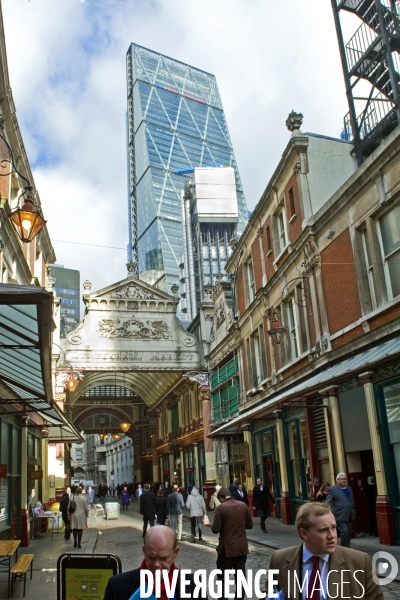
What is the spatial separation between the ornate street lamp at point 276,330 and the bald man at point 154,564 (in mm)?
14485

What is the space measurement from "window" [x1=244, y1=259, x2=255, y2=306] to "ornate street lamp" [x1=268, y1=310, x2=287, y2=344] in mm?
3615

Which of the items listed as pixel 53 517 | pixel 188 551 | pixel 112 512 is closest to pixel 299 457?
pixel 188 551

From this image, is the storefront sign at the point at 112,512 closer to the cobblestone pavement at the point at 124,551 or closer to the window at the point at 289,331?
the cobblestone pavement at the point at 124,551

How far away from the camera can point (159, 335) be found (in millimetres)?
32156

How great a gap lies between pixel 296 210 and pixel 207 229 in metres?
117

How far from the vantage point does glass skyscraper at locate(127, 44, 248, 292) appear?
15738cm

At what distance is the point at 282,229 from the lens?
20.2 m

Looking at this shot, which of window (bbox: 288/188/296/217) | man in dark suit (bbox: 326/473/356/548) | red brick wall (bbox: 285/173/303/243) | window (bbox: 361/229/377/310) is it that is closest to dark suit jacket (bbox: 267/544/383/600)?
man in dark suit (bbox: 326/473/356/548)

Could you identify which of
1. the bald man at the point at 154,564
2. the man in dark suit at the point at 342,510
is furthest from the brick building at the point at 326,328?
the bald man at the point at 154,564

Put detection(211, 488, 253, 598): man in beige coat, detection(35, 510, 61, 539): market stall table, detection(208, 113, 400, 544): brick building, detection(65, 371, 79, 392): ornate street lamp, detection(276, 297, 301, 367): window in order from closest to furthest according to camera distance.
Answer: detection(211, 488, 253, 598): man in beige coat
detection(208, 113, 400, 544): brick building
detection(276, 297, 301, 367): window
detection(35, 510, 61, 539): market stall table
detection(65, 371, 79, 392): ornate street lamp

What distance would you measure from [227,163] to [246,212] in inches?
729

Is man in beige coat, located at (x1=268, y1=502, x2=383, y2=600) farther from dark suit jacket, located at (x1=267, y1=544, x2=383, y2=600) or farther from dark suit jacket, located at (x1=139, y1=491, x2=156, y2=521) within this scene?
dark suit jacket, located at (x1=139, y1=491, x2=156, y2=521)

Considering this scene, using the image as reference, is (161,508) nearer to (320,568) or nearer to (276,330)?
(276,330)

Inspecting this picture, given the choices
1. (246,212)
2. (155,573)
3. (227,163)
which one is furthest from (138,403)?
(227,163)
